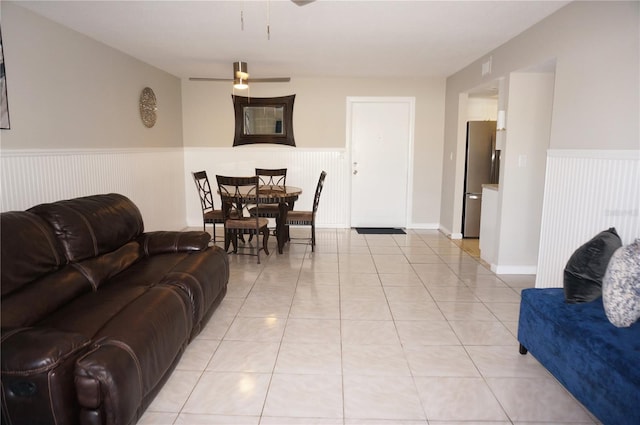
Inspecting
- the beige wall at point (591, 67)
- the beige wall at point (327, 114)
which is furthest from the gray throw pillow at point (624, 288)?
the beige wall at point (327, 114)

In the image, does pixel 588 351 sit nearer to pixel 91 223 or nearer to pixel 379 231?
pixel 91 223

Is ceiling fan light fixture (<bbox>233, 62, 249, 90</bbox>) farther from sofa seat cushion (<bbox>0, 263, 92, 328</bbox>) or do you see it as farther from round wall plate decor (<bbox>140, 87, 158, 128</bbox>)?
sofa seat cushion (<bbox>0, 263, 92, 328</bbox>)

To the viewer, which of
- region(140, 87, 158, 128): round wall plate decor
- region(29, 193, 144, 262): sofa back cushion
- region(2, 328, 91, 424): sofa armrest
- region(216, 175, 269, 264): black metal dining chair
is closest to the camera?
region(2, 328, 91, 424): sofa armrest

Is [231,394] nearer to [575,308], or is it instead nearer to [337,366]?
[337,366]

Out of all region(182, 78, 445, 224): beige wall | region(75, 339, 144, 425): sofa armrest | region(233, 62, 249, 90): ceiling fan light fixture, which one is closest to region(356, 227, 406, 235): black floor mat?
region(182, 78, 445, 224): beige wall

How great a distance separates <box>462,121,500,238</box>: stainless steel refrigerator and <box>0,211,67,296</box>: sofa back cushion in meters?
4.81

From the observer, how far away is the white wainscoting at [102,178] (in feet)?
9.62

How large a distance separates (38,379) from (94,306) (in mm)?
636

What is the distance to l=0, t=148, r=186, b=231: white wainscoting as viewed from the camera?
9.62 ft

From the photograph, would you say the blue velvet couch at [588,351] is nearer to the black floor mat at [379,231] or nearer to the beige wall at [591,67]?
the beige wall at [591,67]

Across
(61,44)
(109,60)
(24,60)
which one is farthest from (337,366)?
(109,60)

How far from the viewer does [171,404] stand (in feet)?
6.66

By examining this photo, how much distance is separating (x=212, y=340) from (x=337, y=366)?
87 cm

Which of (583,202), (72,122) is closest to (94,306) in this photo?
(72,122)
